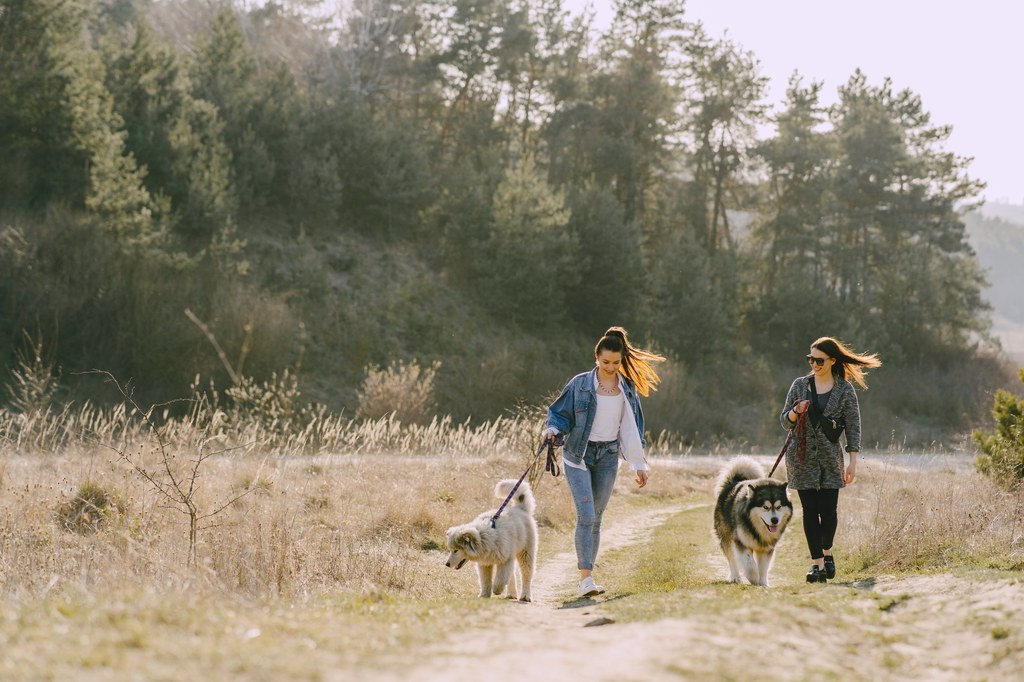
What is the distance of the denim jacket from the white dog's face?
1121mm

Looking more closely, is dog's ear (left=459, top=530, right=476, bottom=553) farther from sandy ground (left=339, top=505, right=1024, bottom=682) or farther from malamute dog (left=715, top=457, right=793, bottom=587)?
malamute dog (left=715, top=457, right=793, bottom=587)

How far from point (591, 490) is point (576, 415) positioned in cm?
67

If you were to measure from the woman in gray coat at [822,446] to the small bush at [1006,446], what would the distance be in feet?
13.4

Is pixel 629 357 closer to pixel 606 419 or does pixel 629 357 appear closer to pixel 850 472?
pixel 606 419

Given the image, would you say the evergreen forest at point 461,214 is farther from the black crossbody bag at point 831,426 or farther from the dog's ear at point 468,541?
the black crossbody bag at point 831,426

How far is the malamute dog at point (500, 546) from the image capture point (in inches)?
302

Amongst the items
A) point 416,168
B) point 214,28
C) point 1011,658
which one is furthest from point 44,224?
point 1011,658

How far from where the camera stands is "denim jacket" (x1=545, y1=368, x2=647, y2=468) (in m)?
7.97

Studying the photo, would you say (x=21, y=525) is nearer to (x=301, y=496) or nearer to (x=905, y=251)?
(x=301, y=496)

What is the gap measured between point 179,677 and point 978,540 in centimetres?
788

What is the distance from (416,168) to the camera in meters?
35.4

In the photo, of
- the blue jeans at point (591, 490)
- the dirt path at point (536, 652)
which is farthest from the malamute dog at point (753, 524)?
the dirt path at point (536, 652)

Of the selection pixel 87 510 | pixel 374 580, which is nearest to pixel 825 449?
pixel 374 580

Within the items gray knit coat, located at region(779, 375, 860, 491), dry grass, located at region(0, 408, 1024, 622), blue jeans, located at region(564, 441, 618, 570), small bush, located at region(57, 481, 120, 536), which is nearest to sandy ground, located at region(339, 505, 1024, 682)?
blue jeans, located at region(564, 441, 618, 570)
